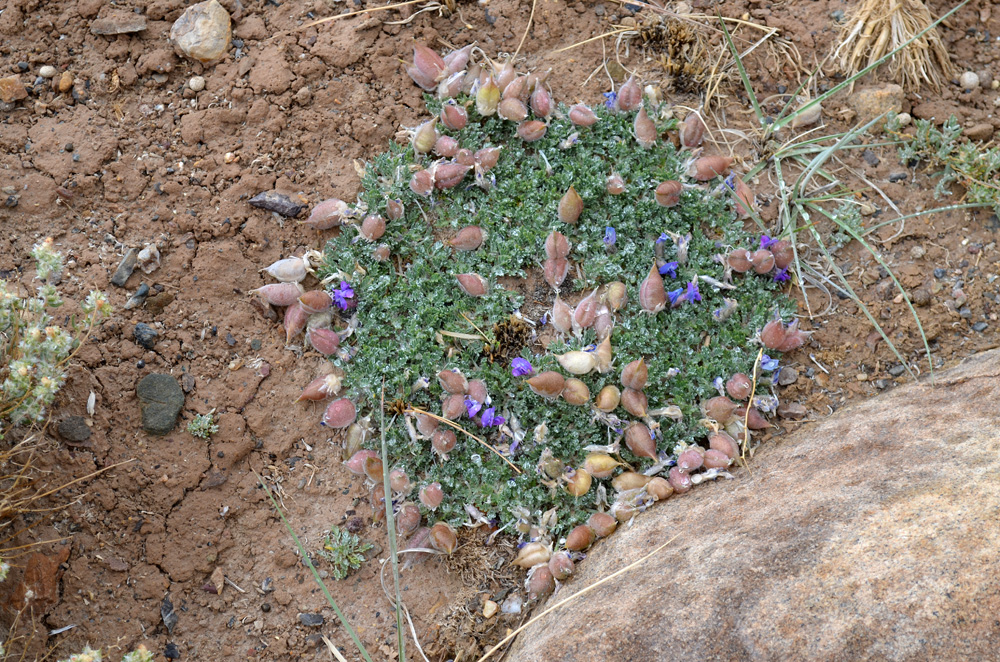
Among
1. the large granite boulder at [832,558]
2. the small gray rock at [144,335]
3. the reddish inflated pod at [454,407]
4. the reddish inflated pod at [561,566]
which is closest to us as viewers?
the large granite boulder at [832,558]

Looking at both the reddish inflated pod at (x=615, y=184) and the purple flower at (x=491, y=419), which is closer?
the purple flower at (x=491, y=419)

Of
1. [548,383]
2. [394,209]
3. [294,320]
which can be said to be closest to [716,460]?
[548,383]

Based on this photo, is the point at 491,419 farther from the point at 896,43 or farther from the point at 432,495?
the point at 896,43

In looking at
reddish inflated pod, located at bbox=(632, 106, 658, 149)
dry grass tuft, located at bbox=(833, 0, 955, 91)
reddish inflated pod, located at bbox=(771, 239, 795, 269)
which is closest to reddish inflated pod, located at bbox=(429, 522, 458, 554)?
reddish inflated pod, located at bbox=(771, 239, 795, 269)

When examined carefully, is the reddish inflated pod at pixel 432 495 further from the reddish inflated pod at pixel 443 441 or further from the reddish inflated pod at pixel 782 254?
the reddish inflated pod at pixel 782 254

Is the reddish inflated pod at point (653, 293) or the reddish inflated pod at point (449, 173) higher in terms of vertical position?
the reddish inflated pod at point (449, 173)

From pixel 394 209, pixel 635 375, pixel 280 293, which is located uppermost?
pixel 394 209

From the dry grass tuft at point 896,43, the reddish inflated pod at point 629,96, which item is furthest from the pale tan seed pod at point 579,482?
the dry grass tuft at point 896,43
